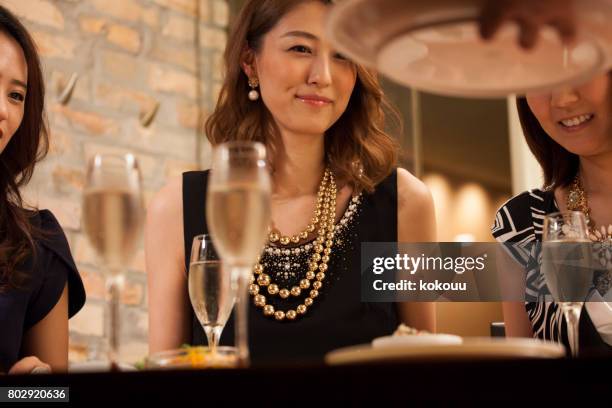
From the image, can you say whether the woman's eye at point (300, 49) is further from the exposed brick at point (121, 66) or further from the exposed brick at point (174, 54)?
the exposed brick at point (174, 54)

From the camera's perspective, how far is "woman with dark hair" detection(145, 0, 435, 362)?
75.2 inches

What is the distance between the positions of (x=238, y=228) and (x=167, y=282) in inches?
44.4

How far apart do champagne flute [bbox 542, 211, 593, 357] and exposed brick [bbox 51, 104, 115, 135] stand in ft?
8.15

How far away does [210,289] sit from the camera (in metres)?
1.23

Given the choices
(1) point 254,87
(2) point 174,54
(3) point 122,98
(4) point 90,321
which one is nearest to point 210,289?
(1) point 254,87

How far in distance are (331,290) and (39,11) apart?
79.3 inches

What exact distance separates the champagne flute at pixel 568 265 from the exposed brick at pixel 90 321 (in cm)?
228

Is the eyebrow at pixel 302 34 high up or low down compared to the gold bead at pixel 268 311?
up

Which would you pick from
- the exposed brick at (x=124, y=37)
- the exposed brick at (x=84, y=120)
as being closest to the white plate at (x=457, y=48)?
the exposed brick at (x=84, y=120)

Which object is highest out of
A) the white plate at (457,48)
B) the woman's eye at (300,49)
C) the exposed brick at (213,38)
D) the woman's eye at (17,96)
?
the exposed brick at (213,38)

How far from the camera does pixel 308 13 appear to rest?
2090mm

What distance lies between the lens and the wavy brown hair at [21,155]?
6.45ft

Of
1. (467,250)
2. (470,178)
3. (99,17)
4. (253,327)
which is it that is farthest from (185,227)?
(470,178)

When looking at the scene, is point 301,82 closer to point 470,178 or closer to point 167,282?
point 167,282
